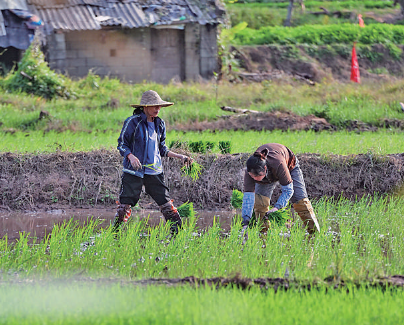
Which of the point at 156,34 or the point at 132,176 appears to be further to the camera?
the point at 156,34

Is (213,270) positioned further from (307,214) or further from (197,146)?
(197,146)

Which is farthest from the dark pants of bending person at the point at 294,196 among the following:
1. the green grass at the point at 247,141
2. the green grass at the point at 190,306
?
the green grass at the point at 247,141

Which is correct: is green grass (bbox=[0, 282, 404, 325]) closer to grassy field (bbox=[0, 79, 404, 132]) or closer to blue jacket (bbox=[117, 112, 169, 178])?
blue jacket (bbox=[117, 112, 169, 178])

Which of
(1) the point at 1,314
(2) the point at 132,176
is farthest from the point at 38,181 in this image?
(1) the point at 1,314

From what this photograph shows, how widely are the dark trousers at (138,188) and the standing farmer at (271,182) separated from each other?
36.2 inches

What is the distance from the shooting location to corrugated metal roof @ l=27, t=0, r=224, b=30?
16.9 metres

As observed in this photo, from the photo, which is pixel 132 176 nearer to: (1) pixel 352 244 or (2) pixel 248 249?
(2) pixel 248 249

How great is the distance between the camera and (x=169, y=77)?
1858 cm

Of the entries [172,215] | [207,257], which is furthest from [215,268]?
[172,215]

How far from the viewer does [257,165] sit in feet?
16.8

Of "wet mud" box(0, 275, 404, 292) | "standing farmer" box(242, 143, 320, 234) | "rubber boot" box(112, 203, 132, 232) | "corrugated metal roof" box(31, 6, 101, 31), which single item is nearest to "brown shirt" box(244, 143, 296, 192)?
"standing farmer" box(242, 143, 320, 234)

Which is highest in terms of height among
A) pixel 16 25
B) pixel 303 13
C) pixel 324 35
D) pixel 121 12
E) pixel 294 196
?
pixel 303 13

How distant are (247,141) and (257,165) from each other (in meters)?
4.77

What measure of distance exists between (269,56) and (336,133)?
12.8 meters
